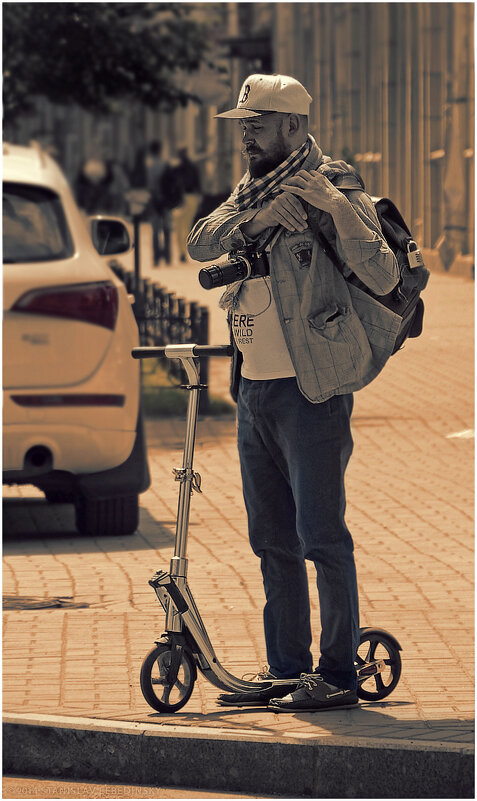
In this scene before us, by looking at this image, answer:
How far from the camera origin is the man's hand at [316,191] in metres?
5.01

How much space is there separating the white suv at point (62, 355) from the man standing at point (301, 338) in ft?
9.54

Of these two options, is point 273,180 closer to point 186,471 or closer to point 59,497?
point 186,471

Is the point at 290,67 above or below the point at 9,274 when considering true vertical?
above

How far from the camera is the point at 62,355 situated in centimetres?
829

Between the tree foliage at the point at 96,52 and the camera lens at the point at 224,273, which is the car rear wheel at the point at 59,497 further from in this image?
the tree foliage at the point at 96,52

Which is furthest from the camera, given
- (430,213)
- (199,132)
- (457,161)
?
(199,132)

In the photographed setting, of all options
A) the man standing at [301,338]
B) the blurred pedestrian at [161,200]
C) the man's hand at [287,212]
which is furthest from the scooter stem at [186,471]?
the blurred pedestrian at [161,200]

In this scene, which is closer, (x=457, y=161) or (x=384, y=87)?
(x=457, y=161)

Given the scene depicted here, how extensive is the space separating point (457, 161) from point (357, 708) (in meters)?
23.7

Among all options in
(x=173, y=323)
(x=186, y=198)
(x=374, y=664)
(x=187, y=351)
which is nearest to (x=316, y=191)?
(x=187, y=351)

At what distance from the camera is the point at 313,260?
5121mm

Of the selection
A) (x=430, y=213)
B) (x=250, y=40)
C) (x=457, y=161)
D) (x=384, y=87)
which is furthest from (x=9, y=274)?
(x=250, y=40)

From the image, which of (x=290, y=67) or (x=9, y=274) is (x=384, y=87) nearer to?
(x=290, y=67)

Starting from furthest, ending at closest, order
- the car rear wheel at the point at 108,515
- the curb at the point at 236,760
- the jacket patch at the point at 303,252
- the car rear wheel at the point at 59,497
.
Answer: the car rear wheel at the point at 59,497
the car rear wheel at the point at 108,515
the jacket patch at the point at 303,252
the curb at the point at 236,760
